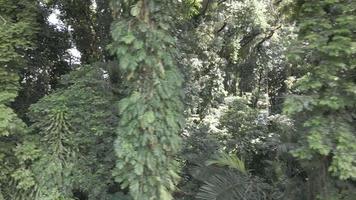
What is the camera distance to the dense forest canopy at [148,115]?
357 cm

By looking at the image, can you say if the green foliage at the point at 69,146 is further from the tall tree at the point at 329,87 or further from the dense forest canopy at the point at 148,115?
the tall tree at the point at 329,87

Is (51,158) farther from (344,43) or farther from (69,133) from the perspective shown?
(344,43)

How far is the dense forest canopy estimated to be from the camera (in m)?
3.57

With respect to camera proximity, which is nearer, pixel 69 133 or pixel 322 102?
pixel 322 102

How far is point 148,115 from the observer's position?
12.2ft

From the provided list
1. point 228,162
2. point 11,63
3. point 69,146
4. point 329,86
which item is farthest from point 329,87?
point 11,63

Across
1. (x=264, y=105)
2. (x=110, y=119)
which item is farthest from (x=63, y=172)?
(x=264, y=105)

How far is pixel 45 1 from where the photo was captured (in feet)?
18.9

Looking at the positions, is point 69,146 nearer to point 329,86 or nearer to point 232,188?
point 232,188

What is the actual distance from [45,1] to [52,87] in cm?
126

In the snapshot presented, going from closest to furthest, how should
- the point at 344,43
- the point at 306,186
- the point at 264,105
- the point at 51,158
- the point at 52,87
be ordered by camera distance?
the point at 344,43 < the point at 306,186 < the point at 51,158 < the point at 52,87 < the point at 264,105

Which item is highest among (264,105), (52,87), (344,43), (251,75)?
(251,75)

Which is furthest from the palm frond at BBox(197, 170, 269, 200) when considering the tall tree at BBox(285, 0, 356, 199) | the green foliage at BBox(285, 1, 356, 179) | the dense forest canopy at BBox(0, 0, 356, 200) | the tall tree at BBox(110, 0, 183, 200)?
the green foliage at BBox(285, 1, 356, 179)

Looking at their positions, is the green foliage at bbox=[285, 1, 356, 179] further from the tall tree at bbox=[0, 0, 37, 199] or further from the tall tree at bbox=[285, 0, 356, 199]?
the tall tree at bbox=[0, 0, 37, 199]
